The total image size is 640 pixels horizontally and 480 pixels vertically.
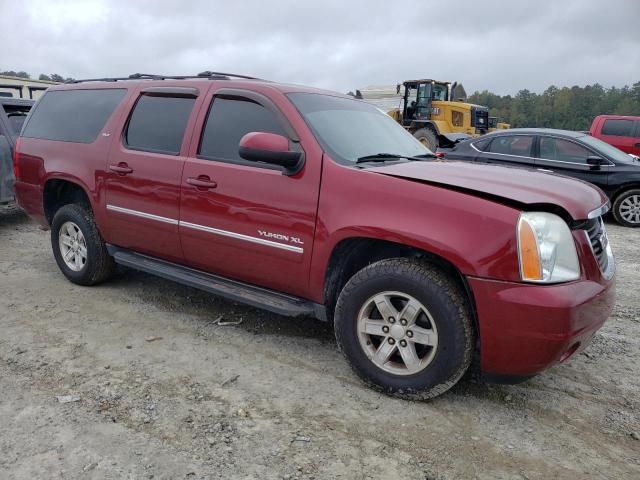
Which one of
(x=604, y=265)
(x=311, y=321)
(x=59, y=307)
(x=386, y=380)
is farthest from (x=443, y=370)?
(x=59, y=307)

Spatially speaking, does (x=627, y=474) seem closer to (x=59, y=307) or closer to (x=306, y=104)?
(x=306, y=104)

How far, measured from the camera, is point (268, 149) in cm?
316

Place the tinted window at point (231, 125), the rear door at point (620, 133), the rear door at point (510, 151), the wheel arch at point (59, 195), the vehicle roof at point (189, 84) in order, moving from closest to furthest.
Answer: the tinted window at point (231, 125) → the vehicle roof at point (189, 84) → the wheel arch at point (59, 195) → the rear door at point (510, 151) → the rear door at point (620, 133)

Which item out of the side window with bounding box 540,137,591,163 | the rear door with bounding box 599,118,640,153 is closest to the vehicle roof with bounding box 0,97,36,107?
the side window with bounding box 540,137,591,163

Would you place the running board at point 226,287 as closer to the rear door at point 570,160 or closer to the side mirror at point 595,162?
the rear door at point 570,160

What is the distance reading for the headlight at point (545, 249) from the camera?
2.60 m

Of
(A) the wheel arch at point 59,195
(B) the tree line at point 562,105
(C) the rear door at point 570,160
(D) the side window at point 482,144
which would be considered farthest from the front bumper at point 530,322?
(B) the tree line at point 562,105

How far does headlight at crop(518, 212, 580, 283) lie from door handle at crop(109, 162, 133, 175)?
2.96m

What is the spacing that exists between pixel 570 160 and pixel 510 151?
975 millimetres

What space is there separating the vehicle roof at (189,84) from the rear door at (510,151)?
18.7ft

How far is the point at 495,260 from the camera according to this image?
264cm

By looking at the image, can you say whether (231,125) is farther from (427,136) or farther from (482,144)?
(427,136)

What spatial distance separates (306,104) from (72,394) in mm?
2318

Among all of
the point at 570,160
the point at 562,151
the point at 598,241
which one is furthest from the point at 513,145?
the point at 598,241
